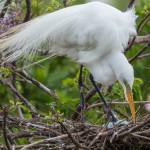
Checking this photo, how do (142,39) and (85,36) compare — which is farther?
(142,39)

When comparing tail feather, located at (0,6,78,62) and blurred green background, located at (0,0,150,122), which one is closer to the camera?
tail feather, located at (0,6,78,62)

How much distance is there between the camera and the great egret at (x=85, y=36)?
3.72m

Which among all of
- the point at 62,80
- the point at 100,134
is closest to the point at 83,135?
the point at 100,134

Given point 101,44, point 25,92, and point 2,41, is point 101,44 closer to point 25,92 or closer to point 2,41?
point 2,41

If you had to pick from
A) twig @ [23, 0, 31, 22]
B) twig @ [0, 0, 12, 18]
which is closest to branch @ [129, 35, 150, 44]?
twig @ [23, 0, 31, 22]

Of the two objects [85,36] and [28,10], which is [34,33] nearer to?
[28,10]

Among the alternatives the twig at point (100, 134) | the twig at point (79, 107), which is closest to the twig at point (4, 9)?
the twig at point (79, 107)

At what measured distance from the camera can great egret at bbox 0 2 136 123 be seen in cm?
372

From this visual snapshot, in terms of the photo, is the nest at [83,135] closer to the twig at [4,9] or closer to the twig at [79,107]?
the twig at [79,107]

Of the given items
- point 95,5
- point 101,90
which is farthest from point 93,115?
point 95,5

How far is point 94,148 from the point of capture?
129 inches

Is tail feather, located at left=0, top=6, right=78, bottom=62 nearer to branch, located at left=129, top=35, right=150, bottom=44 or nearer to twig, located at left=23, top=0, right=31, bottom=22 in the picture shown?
twig, located at left=23, top=0, right=31, bottom=22

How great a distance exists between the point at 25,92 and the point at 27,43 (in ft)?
6.33

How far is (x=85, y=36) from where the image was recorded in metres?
3.72
